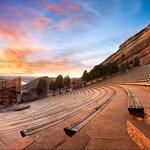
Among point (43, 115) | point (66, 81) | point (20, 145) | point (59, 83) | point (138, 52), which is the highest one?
point (138, 52)

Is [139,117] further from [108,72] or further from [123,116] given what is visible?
[108,72]

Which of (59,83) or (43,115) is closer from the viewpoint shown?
(43,115)

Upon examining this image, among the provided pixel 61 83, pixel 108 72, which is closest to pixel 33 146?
pixel 108 72

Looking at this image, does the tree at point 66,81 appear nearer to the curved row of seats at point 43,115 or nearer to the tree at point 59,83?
the tree at point 59,83

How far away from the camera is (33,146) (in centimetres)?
249

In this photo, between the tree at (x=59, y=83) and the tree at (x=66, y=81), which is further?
the tree at (x=66, y=81)

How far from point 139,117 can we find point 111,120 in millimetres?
587

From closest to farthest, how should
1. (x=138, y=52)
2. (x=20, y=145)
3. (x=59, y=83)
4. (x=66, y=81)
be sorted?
1. (x=20, y=145)
2. (x=59, y=83)
3. (x=66, y=81)
4. (x=138, y=52)

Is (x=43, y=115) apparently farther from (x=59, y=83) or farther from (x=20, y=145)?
(x=59, y=83)

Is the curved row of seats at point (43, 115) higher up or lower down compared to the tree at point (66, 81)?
lower down

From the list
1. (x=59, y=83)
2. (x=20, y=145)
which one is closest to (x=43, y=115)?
(x=20, y=145)

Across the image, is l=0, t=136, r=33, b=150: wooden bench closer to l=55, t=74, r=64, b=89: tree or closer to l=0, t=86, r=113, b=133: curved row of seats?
l=0, t=86, r=113, b=133: curved row of seats

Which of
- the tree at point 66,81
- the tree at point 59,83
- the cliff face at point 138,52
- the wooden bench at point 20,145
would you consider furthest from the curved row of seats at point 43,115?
the cliff face at point 138,52

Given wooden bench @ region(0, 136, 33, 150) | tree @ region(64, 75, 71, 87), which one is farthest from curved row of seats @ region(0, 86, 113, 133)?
tree @ region(64, 75, 71, 87)
